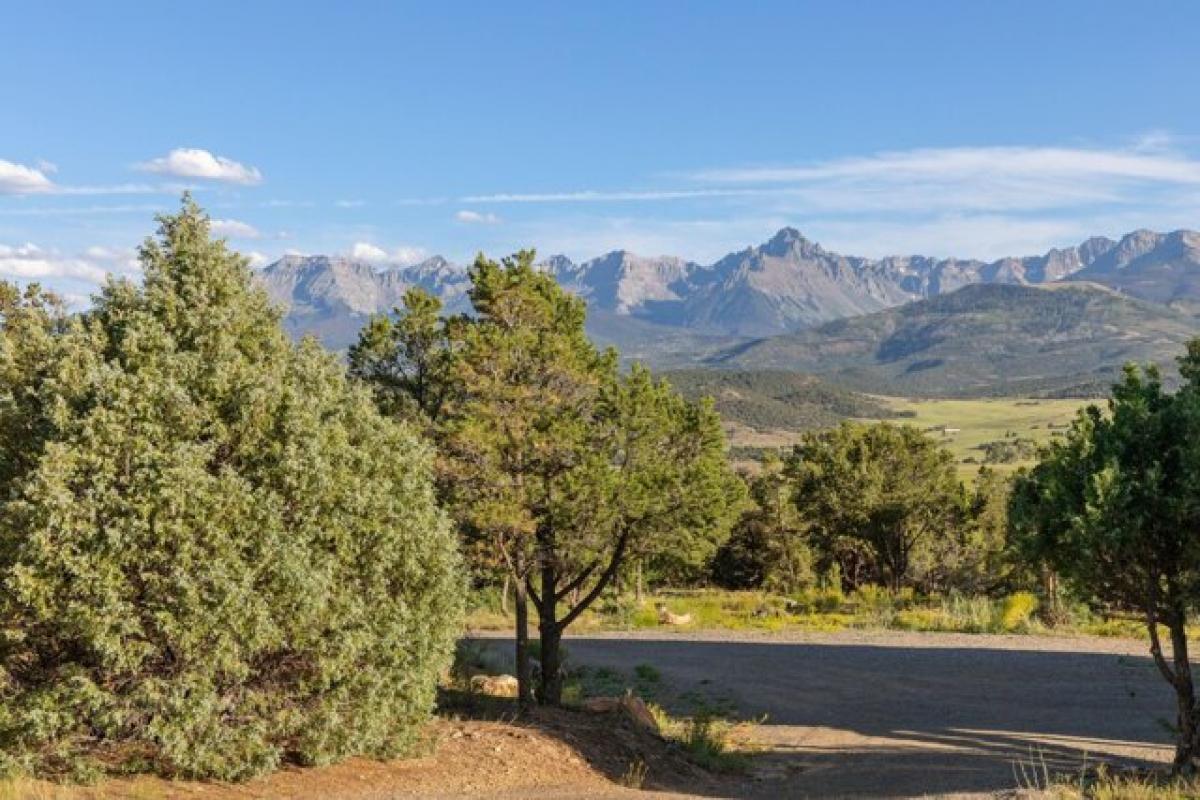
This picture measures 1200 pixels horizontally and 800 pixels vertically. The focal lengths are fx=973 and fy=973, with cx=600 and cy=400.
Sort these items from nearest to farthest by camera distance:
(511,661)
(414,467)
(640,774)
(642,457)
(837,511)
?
1. (414,467)
2. (640,774)
3. (642,457)
4. (511,661)
5. (837,511)

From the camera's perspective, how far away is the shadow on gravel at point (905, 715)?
17016 millimetres

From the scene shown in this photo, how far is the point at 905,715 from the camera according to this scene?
2253 centimetres

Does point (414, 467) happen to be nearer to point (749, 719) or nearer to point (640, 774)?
point (640, 774)

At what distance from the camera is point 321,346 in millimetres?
14883

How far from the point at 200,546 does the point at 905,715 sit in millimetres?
17191

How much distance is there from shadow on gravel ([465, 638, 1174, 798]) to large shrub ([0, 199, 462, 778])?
5433 mm

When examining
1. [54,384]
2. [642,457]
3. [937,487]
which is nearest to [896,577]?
[937,487]

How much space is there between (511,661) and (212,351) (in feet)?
61.2

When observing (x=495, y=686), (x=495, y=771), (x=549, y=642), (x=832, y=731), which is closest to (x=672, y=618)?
(x=495, y=686)

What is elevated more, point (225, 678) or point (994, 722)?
point (225, 678)

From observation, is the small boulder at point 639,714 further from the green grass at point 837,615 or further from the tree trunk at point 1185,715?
the tree trunk at point 1185,715

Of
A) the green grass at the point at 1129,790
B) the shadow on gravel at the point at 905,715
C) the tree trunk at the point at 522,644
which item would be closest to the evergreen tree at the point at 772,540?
the shadow on gravel at the point at 905,715

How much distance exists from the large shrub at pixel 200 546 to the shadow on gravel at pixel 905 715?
543cm

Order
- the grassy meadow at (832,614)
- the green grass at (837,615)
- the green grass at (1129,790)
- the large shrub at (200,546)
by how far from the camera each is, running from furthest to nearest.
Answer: the grassy meadow at (832,614) < the green grass at (837,615) < the green grass at (1129,790) < the large shrub at (200,546)
